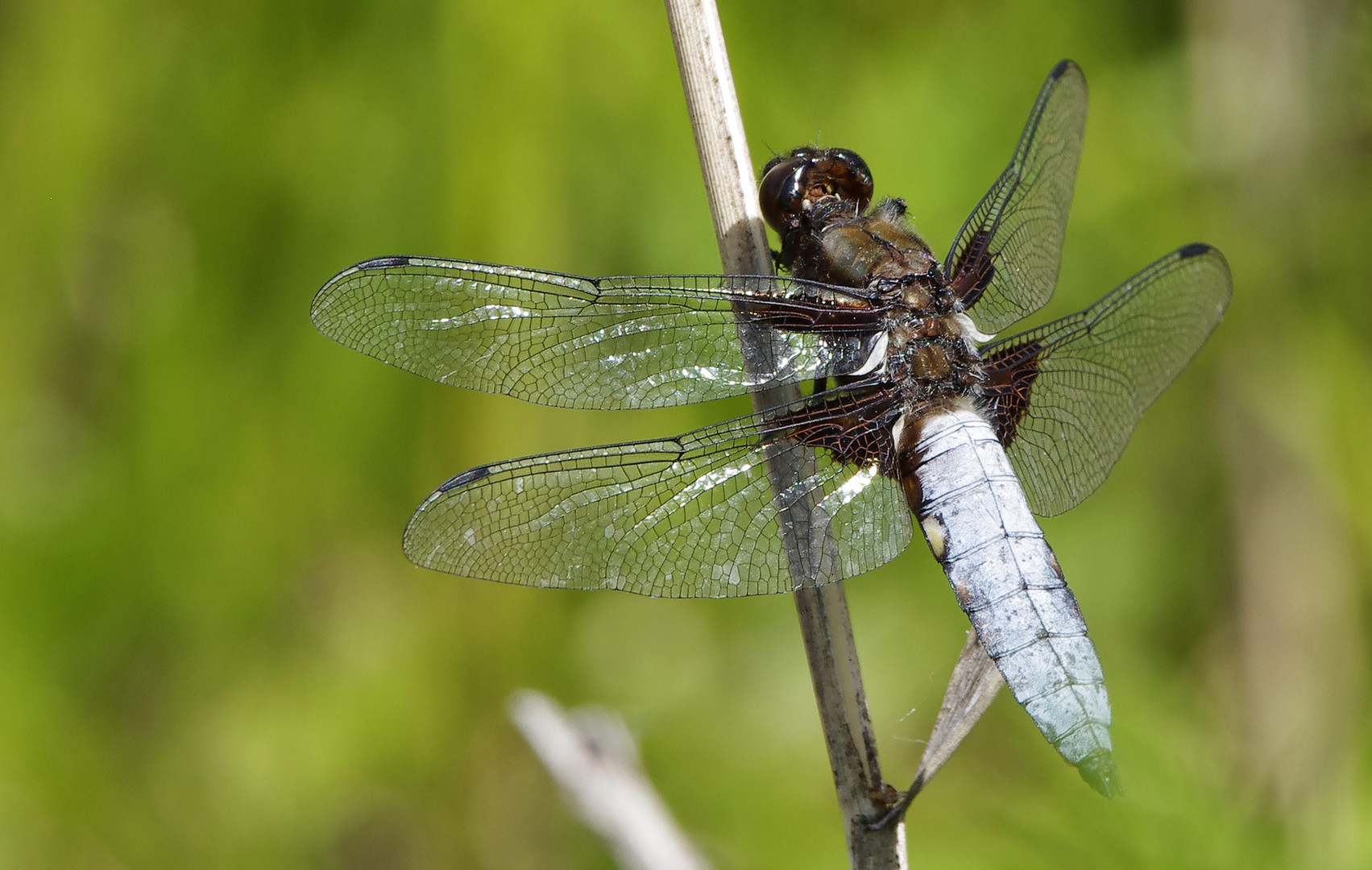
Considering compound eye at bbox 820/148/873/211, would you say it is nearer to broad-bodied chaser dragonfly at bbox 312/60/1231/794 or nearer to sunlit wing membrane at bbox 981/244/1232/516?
broad-bodied chaser dragonfly at bbox 312/60/1231/794

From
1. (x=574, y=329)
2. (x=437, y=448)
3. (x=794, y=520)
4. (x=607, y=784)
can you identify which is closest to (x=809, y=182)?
(x=574, y=329)

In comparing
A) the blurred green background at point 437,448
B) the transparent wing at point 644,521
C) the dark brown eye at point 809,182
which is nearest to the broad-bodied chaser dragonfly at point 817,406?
the transparent wing at point 644,521

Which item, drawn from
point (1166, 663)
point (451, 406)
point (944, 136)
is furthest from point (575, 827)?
point (944, 136)

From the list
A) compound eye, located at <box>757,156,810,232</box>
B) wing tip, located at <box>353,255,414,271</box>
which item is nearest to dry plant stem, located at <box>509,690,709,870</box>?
wing tip, located at <box>353,255,414,271</box>

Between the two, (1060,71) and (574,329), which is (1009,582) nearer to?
(574,329)

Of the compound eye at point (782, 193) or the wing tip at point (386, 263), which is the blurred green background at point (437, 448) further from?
the wing tip at point (386, 263)

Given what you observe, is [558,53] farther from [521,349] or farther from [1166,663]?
[1166,663]
